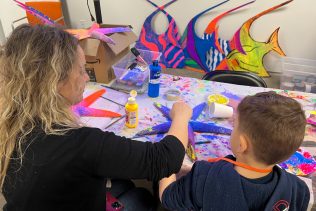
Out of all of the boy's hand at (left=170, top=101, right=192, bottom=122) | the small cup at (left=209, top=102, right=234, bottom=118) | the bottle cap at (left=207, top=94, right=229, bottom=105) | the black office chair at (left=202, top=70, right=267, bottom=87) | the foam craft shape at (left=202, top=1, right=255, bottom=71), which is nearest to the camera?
the boy's hand at (left=170, top=101, right=192, bottom=122)

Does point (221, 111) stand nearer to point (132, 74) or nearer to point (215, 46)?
point (132, 74)

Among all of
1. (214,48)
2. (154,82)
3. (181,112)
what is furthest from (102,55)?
(214,48)

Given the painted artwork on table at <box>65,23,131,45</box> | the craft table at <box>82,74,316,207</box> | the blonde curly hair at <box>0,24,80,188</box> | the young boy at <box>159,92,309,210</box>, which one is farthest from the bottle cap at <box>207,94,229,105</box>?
the blonde curly hair at <box>0,24,80,188</box>

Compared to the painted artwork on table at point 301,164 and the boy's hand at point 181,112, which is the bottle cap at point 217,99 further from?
the painted artwork on table at point 301,164

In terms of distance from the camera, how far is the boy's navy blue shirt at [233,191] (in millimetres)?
834

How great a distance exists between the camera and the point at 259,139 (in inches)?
34.2

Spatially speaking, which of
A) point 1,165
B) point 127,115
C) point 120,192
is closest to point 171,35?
point 127,115

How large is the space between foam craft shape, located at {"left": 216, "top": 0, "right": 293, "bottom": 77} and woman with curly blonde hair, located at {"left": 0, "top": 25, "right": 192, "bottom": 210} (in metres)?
1.67

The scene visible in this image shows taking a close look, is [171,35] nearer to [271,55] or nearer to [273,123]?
[271,55]

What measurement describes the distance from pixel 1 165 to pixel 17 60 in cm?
32

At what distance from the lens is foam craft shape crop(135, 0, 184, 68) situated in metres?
2.44

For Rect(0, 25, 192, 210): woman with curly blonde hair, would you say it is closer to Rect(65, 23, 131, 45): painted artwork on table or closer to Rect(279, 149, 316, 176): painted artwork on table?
Rect(279, 149, 316, 176): painted artwork on table

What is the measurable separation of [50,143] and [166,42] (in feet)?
6.25

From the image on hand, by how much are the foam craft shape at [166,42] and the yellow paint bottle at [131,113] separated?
4.34 ft
